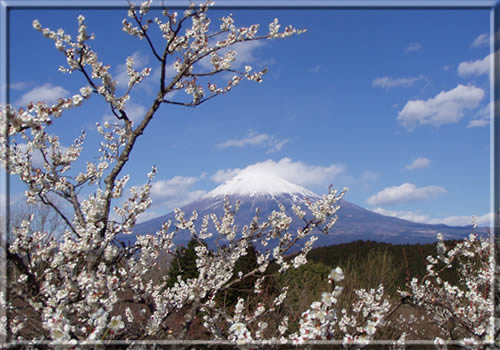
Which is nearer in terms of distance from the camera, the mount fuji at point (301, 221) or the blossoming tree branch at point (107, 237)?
the blossoming tree branch at point (107, 237)

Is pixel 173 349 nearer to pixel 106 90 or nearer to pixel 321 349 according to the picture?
pixel 106 90

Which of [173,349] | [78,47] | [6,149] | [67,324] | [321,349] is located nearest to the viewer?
[67,324]

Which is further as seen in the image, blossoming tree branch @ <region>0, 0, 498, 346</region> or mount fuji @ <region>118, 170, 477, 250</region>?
mount fuji @ <region>118, 170, 477, 250</region>

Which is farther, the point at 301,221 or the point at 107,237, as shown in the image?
the point at 301,221

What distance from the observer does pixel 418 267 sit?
10203 mm

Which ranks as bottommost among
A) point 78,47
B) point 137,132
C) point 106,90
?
point 137,132

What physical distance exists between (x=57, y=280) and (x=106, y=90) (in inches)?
46.1

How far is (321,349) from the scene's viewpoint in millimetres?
4715

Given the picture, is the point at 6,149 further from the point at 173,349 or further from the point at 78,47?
the point at 173,349

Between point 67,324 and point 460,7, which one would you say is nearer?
point 67,324

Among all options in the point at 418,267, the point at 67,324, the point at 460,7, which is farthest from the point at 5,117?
the point at 418,267

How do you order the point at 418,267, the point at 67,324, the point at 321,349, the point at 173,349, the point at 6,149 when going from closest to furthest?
the point at 67,324
the point at 173,349
the point at 6,149
the point at 321,349
the point at 418,267

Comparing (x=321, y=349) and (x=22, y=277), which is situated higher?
(x=22, y=277)

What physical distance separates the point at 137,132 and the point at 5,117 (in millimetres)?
670
